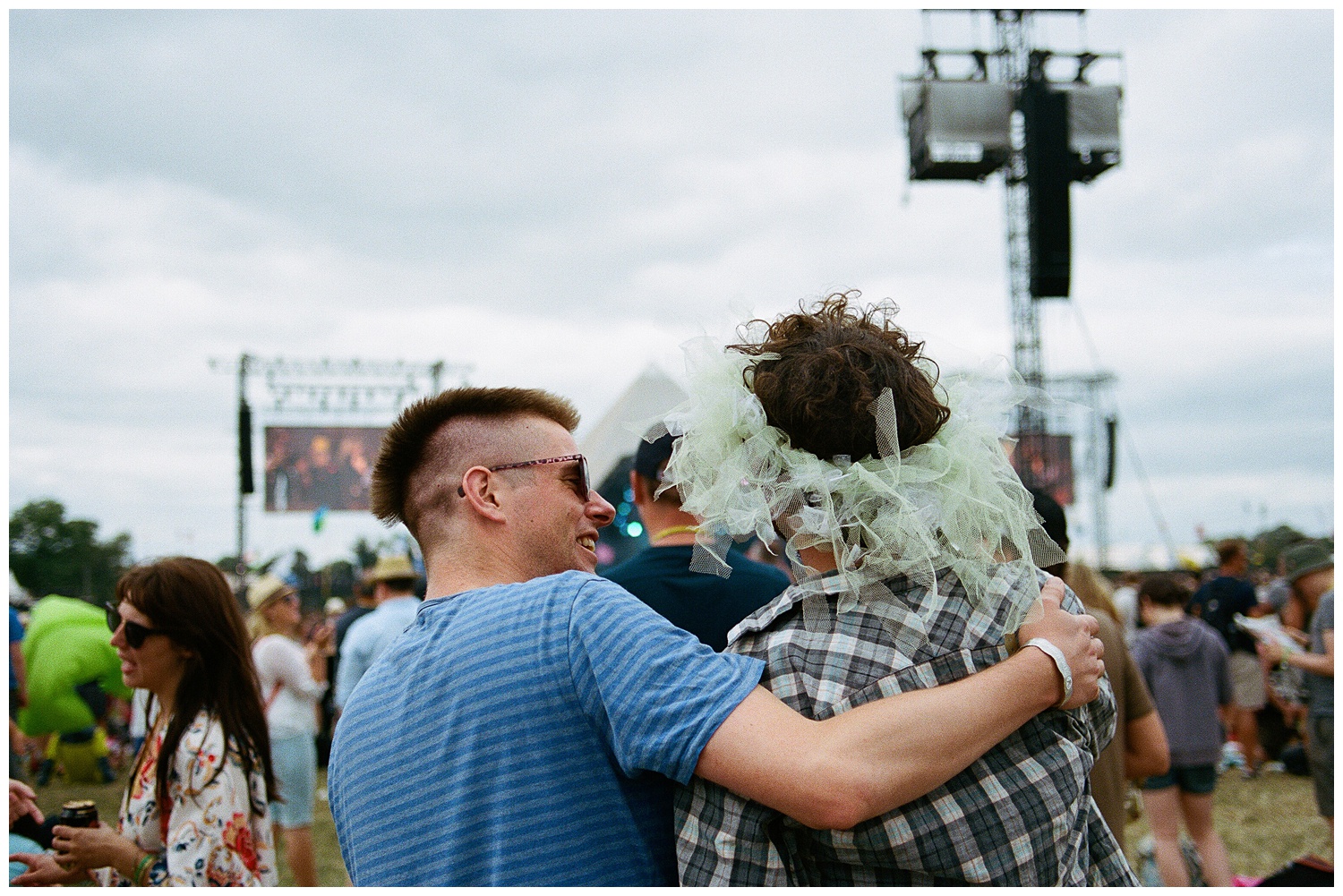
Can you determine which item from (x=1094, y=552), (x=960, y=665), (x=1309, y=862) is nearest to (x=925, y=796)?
(x=960, y=665)

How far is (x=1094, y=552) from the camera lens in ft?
111

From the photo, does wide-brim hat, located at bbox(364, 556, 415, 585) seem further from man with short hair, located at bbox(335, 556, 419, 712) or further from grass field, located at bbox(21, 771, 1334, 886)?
grass field, located at bbox(21, 771, 1334, 886)

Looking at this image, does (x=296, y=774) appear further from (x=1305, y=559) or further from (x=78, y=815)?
(x=1305, y=559)

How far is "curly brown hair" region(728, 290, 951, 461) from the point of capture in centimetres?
135

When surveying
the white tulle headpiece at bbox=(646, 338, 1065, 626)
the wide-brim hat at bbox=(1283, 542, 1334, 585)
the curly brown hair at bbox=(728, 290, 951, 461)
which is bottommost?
the wide-brim hat at bbox=(1283, 542, 1334, 585)

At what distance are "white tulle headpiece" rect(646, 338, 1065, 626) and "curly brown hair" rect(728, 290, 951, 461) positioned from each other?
2 centimetres

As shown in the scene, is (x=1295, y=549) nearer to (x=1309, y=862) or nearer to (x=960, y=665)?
(x=1309, y=862)

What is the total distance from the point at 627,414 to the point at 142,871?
464 centimetres

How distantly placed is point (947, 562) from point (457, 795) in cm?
77

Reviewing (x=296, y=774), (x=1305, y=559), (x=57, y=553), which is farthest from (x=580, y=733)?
(x=57, y=553)

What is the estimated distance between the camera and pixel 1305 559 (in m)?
5.66

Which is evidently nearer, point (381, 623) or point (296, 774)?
point (296, 774)

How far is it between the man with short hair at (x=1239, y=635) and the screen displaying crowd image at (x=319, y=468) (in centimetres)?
1741

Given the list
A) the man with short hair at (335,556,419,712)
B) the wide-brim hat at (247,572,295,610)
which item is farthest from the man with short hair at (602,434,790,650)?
the wide-brim hat at (247,572,295,610)
